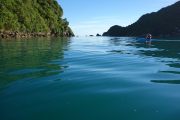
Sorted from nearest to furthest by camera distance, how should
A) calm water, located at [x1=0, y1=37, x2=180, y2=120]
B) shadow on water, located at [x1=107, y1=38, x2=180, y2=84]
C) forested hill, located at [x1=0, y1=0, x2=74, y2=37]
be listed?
calm water, located at [x1=0, y1=37, x2=180, y2=120] → shadow on water, located at [x1=107, y1=38, x2=180, y2=84] → forested hill, located at [x1=0, y1=0, x2=74, y2=37]

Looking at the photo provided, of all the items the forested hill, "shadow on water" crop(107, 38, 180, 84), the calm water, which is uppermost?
the forested hill

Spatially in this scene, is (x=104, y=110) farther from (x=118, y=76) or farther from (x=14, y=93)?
(x=118, y=76)

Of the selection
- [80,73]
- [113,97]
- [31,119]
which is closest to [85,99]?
[113,97]

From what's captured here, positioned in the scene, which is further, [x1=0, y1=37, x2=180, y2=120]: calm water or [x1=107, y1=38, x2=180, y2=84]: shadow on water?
[x1=107, y1=38, x2=180, y2=84]: shadow on water

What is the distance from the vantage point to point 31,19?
113500 mm

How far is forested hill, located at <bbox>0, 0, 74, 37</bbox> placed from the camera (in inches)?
3580

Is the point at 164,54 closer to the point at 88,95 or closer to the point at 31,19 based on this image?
the point at 88,95

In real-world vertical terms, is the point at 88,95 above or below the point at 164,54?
above

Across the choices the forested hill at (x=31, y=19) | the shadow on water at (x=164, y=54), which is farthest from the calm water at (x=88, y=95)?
the forested hill at (x=31, y=19)

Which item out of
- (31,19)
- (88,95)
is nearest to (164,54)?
(88,95)

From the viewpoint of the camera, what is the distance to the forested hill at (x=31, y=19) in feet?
298

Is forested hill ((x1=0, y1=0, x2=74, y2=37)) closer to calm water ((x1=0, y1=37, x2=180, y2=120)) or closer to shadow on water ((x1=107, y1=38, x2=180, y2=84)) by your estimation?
shadow on water ((x1=107, y1=38, x2=180, y2=84))

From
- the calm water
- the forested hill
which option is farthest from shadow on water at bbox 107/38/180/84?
the forested hill

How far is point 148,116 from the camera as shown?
774 centimetres
